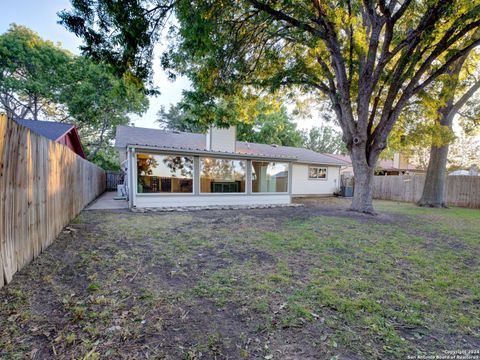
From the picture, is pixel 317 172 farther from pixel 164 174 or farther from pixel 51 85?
pixel 51 85

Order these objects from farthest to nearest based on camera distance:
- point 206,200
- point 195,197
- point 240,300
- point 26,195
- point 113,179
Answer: point 113,179, point 206,200, point 195,197, point 26,195, point 240,300

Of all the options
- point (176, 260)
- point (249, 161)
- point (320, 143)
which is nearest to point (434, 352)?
point (176, 260)

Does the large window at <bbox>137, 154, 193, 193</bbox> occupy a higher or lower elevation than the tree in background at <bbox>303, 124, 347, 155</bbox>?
lower

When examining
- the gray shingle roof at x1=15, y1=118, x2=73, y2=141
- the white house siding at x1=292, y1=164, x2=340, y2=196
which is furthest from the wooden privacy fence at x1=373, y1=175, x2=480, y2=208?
the gray shingle roof at x1=15, y1=118, x2=73, y2=141

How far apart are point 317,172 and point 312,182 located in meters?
0.87

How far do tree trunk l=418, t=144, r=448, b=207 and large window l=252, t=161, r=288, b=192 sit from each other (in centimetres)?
687

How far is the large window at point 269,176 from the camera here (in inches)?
432

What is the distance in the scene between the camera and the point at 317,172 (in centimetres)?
1664

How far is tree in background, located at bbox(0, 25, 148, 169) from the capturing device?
632 inches

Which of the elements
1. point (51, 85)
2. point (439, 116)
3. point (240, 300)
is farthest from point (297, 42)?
point (51, 85)

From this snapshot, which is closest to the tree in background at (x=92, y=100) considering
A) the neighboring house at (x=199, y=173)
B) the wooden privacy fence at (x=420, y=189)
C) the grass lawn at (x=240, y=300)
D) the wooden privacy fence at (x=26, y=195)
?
the neighboring house at (x=199, y=173)

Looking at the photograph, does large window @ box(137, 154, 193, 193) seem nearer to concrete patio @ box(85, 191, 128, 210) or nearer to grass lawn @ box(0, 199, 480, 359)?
concrete patio @ box(85, 191, 128, 210)

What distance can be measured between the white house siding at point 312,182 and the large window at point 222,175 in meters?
6.05

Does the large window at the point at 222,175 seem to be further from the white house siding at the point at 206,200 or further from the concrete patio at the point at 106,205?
the concrete patio at the point at 106,205
